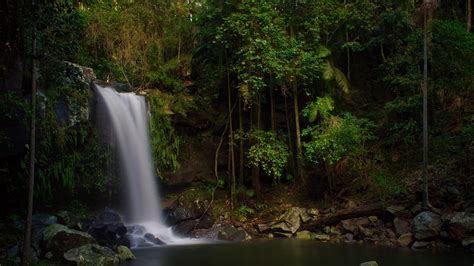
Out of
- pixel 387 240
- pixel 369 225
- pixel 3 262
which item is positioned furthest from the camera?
pixel 369 225

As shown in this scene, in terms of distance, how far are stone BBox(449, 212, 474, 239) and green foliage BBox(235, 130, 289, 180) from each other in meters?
6.34

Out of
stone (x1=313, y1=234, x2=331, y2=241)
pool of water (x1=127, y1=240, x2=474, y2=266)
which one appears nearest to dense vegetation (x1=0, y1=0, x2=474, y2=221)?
stone (x1=313, y1=234, x2=331, y2=241)

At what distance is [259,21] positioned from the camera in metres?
16.5

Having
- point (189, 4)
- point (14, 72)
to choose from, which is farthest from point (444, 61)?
point (14, 72)

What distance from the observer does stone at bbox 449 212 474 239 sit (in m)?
11.5

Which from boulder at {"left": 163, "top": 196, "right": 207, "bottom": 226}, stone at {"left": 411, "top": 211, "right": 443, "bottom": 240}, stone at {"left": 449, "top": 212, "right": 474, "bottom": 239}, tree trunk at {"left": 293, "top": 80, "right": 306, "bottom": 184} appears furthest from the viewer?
tree trunk at {"left": 293, "top": 80, "right": 306, "bottom": 184}

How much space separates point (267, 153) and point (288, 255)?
5.40 meters

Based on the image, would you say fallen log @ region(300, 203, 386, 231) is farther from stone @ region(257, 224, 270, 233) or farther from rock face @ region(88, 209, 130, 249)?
rock face @ region(88, 209, 130, 249)

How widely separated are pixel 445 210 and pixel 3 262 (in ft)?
39.6

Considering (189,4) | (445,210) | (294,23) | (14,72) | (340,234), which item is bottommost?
(340,234)

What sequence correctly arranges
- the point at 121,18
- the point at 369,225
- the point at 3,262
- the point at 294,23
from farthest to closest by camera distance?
the point at 121,18
the point at 294,23
the point at 369,225
the point at 3,262

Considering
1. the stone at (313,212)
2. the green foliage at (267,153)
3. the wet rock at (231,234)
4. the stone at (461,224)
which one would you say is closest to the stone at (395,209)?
the stone at (461,224)

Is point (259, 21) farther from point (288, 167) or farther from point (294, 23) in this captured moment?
point (288, 167)

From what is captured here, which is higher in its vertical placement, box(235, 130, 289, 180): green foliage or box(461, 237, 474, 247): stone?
box(235, 130, 289, 180): green foliage
